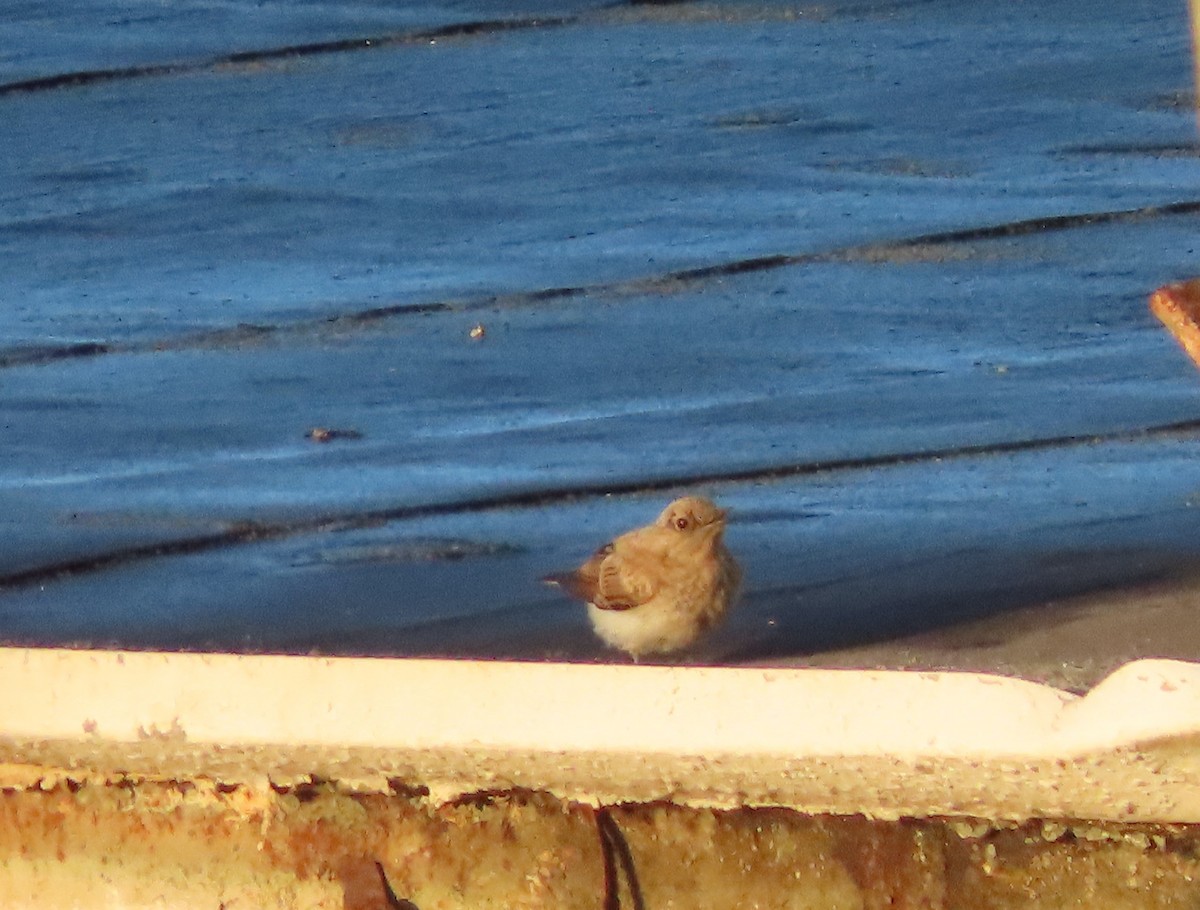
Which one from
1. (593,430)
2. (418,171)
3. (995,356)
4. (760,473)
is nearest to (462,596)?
(593,430)

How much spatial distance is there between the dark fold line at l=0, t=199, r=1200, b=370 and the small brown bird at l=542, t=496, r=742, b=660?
0.29 meters

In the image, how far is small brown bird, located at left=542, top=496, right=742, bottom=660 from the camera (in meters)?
1.83

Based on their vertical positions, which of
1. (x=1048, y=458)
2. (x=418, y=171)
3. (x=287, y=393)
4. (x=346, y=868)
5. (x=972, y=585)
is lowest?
(x=346, y=868)

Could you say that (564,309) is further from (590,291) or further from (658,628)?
(658,628)

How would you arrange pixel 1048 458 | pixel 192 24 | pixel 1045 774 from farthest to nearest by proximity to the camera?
pixel 1048 458 < pixel 192 24 < pixel 1045 774

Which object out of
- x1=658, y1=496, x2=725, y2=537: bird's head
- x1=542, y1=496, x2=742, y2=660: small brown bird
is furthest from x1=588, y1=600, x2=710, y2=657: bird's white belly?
x1=658, y1=496, x2=725, y2=537: bird's head

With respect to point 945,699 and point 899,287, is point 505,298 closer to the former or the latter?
point 899,287

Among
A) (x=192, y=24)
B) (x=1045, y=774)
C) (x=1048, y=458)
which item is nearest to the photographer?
(x=1045, y=774)

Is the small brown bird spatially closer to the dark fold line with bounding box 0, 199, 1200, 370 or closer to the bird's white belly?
the bird's white belly

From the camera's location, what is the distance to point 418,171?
1523 mm

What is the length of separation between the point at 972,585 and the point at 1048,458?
145mm

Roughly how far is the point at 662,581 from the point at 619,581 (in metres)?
0.10

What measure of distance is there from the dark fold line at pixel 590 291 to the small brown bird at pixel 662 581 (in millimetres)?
289

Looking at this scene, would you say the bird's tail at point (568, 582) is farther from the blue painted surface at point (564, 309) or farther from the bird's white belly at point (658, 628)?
the bird's white belly at point (658, 628)
